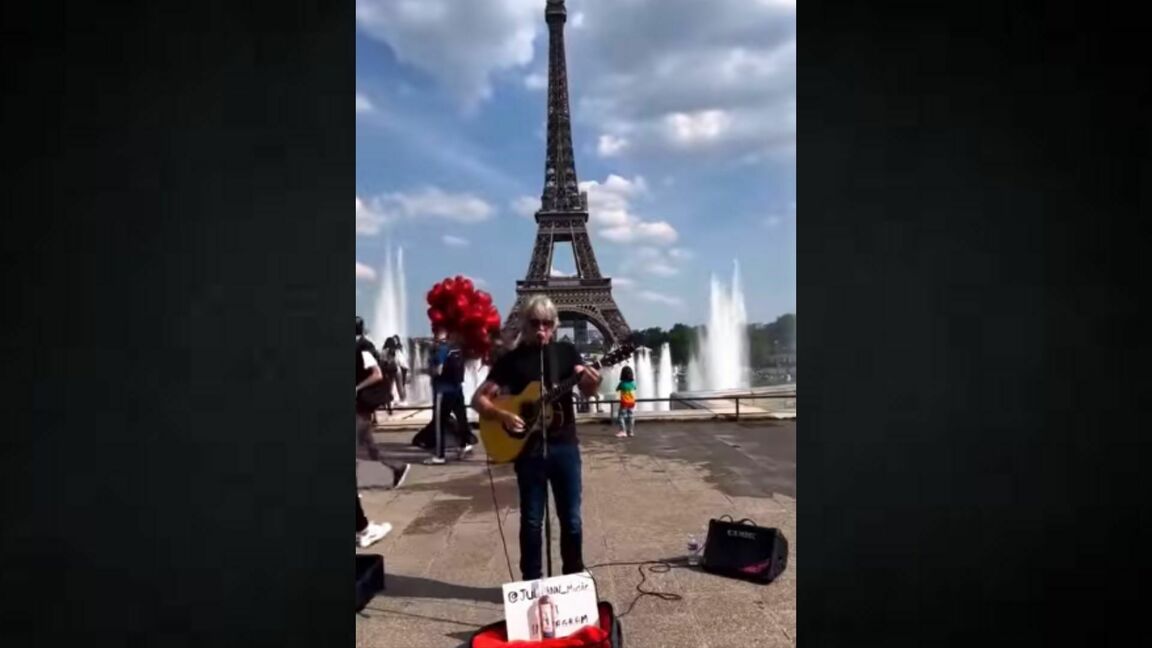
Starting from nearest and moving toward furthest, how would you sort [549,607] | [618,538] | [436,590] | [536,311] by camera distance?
[549,607] < [536,311] < [436,590] < [618,538]

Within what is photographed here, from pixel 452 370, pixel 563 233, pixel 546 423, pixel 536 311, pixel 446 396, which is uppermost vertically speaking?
pixel 563 233

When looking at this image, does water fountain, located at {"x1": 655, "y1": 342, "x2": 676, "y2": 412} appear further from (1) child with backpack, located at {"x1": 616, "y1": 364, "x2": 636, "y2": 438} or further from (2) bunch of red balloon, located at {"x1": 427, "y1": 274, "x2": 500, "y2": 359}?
(2) bunch of red balloon, located at {"x1": 427, "y1": 274, "x2": 500, "y2": 359}

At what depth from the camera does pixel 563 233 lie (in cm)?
1488

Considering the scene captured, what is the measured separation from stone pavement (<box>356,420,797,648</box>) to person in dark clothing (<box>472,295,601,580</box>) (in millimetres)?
379

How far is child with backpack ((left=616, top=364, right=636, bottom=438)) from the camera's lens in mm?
7348

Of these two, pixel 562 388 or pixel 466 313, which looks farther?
pixel 466 313

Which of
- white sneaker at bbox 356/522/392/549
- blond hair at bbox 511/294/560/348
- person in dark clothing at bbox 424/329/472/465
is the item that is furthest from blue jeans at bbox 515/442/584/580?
person in dark clothing at bbox 424/329/472/465

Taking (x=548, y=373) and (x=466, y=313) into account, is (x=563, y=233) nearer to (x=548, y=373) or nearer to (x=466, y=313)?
(x=466, y=313)

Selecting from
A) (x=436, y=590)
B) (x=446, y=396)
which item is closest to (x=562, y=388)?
(x=436, y=590)

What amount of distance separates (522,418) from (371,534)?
1516 millimetres

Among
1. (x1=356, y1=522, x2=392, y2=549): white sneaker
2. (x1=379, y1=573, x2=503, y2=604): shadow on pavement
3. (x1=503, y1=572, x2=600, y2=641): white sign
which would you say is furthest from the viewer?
(x1=356, y1=522, x2=392, y2=549): white sneaker

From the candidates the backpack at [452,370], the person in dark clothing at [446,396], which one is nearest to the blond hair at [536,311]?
the person in dark clothing at [446,396]
